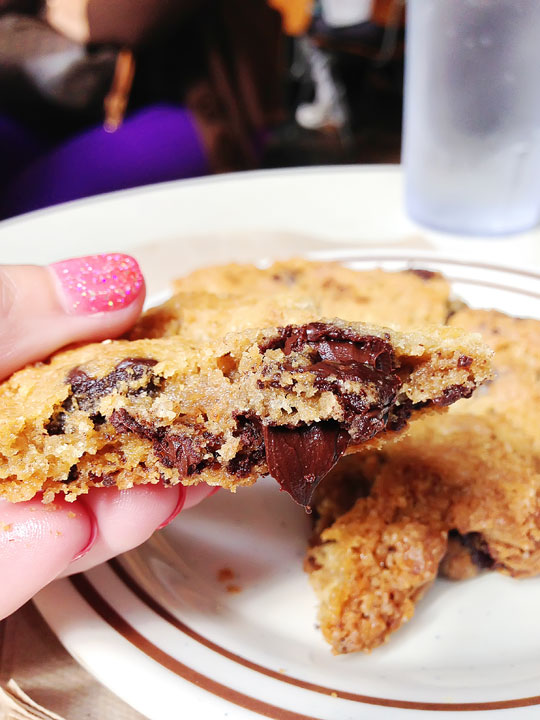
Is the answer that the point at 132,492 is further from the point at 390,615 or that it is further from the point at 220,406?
the point at 390,615

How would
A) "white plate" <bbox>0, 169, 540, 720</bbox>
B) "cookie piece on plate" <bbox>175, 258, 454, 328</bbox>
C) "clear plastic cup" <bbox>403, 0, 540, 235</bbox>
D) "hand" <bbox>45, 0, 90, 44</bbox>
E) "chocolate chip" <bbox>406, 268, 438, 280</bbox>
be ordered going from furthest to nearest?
"hand" <bbox>45, 0, 90, 44</bbox> → "clear plastic cup" <bbox>403, 0, 540, 235</bbox> → "chocolate chip" <bbox>406, 268, 438, 280</bbox> → "cookie piece on plate" <bbox>175, 258, 454, 328</bbox> → "white plate" <bbox>0, 169, 540, 720</bbox>

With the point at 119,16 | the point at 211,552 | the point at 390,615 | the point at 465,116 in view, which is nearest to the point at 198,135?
the point at 119,16

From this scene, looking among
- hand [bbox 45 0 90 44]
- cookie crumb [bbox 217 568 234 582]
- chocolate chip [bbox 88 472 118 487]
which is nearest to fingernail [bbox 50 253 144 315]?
chocolate chip [bbox 88 472 118 487]

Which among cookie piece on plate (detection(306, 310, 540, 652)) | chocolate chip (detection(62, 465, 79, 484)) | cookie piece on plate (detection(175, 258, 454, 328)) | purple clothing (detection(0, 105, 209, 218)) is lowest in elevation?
purple clothing (detection(0, 105, 209, 218))

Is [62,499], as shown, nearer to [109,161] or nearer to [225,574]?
[225,574]

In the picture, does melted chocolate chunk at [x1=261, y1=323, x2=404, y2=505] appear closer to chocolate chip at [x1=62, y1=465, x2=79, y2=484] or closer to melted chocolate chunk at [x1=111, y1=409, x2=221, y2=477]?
melted chocolate chunk at [x1=111, y1=409, x2=221, y2=477]
